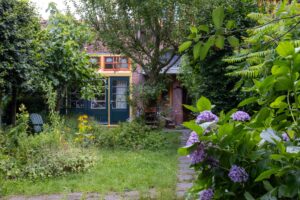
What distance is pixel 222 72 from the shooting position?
7.35 meters

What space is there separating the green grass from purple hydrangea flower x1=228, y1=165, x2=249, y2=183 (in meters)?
3.44

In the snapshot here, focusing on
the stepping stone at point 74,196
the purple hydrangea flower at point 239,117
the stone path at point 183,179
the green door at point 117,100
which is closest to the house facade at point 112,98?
the green door at point 117,100

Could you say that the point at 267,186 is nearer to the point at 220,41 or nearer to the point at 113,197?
the point at 220,41

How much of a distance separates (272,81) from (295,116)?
0.28 meters

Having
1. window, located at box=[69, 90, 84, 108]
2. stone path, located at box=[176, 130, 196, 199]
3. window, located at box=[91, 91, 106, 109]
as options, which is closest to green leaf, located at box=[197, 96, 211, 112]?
stone path, located at box=[176, 130, 196, 199]

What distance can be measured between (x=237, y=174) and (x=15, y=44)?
25.8 feet

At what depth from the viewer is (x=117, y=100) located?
727 inches

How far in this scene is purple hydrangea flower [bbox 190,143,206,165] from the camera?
1358 mm

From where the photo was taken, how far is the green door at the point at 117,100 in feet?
60.1

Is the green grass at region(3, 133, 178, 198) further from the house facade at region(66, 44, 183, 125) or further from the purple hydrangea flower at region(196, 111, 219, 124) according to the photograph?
the house facade at region(66, 44, 183, 125)

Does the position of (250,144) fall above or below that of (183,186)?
above

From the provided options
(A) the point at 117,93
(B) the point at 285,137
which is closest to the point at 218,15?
(B) the point at 285,137

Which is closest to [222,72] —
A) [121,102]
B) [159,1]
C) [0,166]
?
[159,1]

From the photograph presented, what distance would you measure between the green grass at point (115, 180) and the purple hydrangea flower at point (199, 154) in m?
3.42
